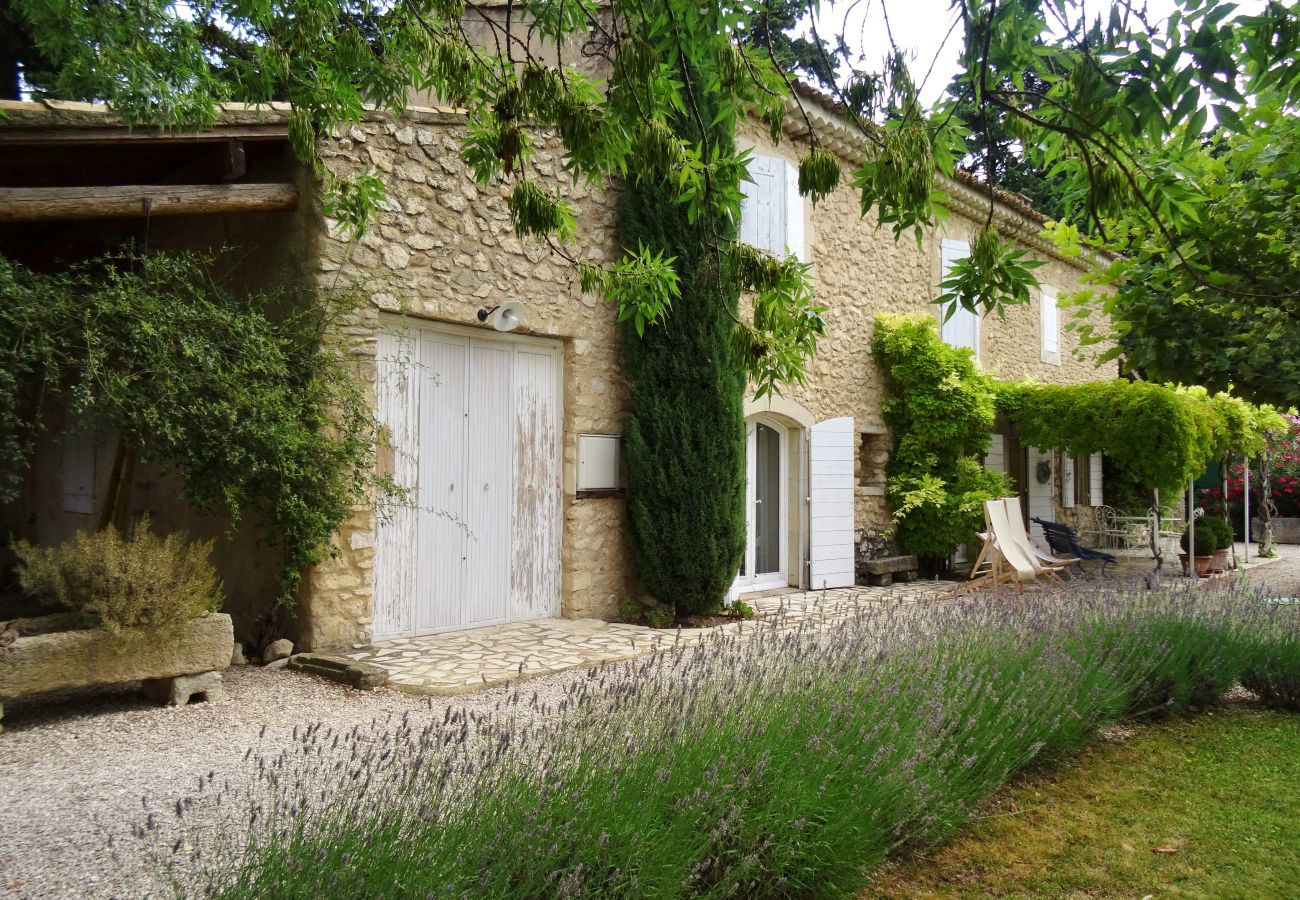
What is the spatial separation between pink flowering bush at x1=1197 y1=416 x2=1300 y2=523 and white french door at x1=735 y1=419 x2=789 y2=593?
411 inches

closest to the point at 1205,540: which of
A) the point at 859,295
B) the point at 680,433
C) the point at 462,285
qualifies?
the point at 859,295

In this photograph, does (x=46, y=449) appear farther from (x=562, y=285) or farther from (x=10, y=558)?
(x=562, y=285)

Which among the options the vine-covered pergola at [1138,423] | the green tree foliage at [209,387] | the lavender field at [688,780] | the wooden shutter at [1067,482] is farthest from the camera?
the wooden shutter at [1067,482]

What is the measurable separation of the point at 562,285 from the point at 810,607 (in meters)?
3.56

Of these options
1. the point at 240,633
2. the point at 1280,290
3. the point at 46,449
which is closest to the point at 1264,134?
the point at 1280,290

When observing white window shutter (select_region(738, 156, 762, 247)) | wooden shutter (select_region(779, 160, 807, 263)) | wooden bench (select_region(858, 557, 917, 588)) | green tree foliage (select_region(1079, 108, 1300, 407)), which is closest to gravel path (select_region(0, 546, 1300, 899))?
green tree foliage (select_region(1079, 108, 1300, 407))

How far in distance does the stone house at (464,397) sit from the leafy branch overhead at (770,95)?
74 centimetres

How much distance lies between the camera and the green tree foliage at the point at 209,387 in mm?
4570

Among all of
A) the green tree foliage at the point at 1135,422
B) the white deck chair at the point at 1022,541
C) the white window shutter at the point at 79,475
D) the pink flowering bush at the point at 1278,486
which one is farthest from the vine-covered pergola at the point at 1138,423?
the white window shutter at the point at 79,475

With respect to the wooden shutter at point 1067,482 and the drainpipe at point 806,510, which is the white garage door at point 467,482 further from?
the wooden shutter at point 1067,482

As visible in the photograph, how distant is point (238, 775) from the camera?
3.48 meters

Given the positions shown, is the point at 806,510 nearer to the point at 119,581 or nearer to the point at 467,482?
the point at 467,482

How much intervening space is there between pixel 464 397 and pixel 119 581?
287cm

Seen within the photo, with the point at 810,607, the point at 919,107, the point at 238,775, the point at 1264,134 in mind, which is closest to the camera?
the point at 919,107
